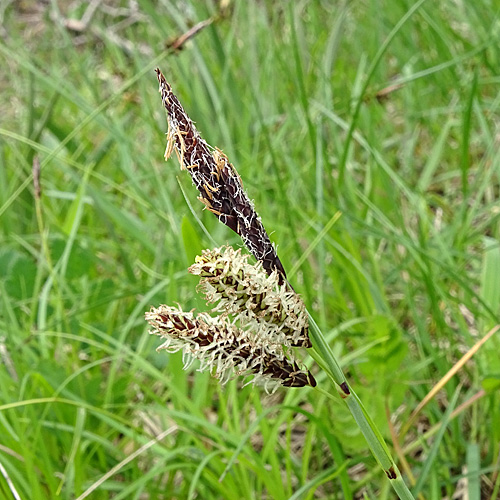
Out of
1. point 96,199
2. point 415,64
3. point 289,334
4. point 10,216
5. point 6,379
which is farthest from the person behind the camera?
point 415,64

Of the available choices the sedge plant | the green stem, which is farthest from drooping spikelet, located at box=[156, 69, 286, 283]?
the green stem

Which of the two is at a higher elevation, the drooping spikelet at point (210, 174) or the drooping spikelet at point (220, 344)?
the drooping spikelet at point (210, 174)

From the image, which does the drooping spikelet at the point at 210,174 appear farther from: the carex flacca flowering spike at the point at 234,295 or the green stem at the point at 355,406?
the green stem at the point at 355,406

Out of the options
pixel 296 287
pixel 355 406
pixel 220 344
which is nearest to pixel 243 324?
pixel 220 344

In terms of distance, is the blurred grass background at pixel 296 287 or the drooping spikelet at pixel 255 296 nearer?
the drooping spikelet at pixel 255 296

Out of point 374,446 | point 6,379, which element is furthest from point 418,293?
point 374,446

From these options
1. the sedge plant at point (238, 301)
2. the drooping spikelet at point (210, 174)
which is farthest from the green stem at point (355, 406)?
the drooping spikelet at point (210, 174)

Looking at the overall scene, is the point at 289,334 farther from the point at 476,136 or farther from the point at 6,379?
the point at 476,136
